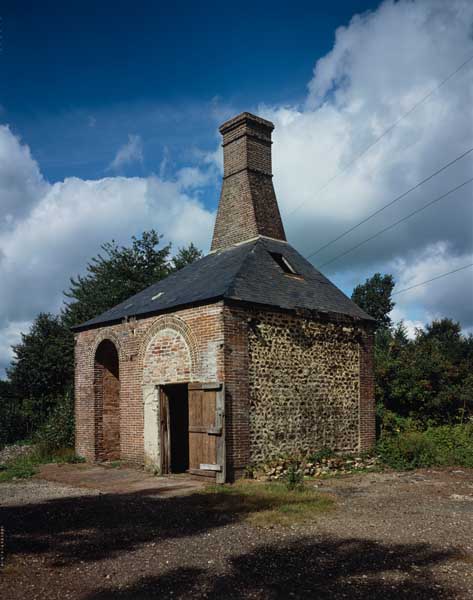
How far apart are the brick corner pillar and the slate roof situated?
768 millimetres

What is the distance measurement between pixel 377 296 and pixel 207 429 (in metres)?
38.5

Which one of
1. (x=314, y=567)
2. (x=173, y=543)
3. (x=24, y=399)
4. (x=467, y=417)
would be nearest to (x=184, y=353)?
(x=173, y=543)

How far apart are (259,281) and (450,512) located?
23.3 feet

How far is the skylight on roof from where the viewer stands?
1590cm

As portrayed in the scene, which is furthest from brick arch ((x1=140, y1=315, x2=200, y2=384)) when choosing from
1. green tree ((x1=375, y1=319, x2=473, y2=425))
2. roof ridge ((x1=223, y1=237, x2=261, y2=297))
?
green tree ((x1=375, y1=319, x2=473, y2=425))

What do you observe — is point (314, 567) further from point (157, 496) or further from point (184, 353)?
point (184, 353)

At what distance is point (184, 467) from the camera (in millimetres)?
15711

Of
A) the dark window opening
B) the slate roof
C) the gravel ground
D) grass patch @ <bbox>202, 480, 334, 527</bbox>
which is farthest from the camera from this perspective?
the dark window opening

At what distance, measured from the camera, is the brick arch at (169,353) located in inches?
519

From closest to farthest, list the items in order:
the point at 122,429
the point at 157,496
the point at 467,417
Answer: the point at 157,496 → the point at 122,429 → the point at 467,417

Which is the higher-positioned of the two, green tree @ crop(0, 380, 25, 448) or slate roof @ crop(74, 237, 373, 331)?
slate roof @ crop(74, 237, 373, 331)

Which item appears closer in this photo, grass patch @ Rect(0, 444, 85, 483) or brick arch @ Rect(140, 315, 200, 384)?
brick arch @ Rect(140, 315, 200, 384)

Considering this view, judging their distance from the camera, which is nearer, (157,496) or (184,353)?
(157,496)

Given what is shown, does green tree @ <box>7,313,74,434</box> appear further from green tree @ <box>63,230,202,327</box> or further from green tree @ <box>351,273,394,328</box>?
green tree @ <box>351,273,394,328</box>
